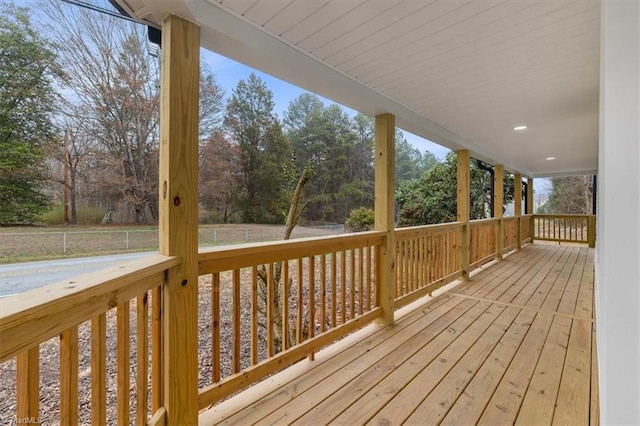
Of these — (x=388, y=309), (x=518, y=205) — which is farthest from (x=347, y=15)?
(x=518, y=205)

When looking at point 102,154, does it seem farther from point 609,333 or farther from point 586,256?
point 586,256

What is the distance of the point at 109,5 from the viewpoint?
4.42 feet

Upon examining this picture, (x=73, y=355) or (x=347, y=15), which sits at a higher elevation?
(x=347, y=15)

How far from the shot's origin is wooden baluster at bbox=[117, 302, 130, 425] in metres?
1.13

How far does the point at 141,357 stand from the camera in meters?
1.23

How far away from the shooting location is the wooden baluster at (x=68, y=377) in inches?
34.8

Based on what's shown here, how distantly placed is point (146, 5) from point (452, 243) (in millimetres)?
4070

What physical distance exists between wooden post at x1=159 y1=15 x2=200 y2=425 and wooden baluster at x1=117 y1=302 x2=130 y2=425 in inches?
7.5

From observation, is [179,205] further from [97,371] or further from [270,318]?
[270,318]

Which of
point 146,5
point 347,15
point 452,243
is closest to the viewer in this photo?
point 146,5

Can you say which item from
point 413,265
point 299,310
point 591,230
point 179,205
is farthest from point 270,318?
point 591,230

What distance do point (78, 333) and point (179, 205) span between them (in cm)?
61

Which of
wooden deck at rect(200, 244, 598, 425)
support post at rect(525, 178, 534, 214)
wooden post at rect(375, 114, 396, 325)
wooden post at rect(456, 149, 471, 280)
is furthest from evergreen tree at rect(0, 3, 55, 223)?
support post at rect(525, 178, 534, 214)

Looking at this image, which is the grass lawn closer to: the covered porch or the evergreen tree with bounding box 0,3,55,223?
the evergreen tree with bounding box 0,3,55,223
